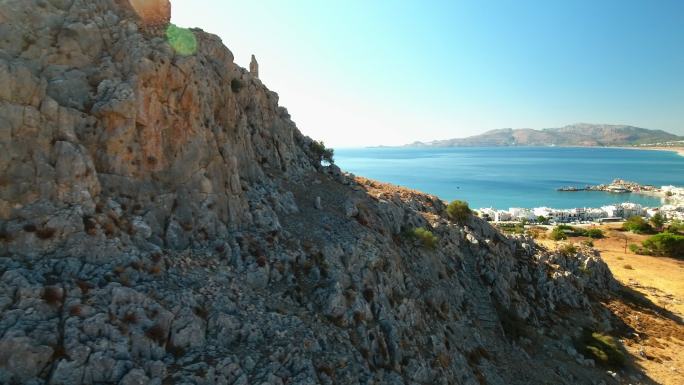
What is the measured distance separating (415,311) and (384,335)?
498 centimetres

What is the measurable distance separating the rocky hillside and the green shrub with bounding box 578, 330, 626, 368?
2398 millimetres

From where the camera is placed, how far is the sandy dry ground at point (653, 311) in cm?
3797

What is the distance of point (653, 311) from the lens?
166 ft

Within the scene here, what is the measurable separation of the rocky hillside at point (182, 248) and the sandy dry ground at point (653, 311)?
8.01 metres

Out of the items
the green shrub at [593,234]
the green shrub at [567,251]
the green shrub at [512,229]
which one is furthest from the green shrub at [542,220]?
the green shrub at [567,251]

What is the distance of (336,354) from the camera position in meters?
20.5

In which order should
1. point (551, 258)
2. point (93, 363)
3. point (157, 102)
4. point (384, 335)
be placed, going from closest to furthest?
point (93, 363) → point (157, 102) → point (384, 335) → point (551, 258)

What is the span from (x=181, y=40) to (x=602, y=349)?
45.3m

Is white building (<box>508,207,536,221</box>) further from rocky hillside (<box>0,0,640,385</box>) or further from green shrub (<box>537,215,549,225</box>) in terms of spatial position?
rocky hillside (<box>0,0,640,385</box>)

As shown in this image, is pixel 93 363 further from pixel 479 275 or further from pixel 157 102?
pixel 479 275

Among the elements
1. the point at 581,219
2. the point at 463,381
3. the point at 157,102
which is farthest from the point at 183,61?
the point at 581,219

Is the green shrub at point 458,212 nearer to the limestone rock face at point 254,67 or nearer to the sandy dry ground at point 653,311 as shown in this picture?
the sandy dry ground at point 653,311

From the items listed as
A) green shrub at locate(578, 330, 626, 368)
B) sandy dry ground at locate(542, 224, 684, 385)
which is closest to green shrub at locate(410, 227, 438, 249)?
green shrub at locate(578, 330, 626, 368)

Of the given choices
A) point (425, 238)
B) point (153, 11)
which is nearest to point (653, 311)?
point (425, 238)
